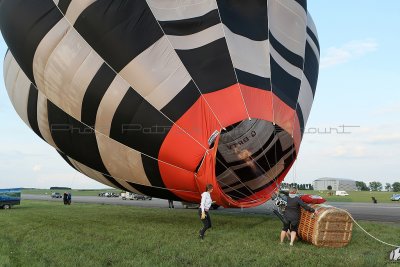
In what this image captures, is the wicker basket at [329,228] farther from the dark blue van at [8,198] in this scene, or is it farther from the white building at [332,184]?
the white building at [332,184]

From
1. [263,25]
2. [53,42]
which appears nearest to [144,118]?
[53,42]

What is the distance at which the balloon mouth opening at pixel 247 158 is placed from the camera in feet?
35.0

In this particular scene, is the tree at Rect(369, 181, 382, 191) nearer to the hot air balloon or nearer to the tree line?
the tree line

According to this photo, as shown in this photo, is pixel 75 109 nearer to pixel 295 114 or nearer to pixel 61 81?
pixel 61 81

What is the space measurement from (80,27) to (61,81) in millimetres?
1229

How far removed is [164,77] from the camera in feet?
→ 27.4

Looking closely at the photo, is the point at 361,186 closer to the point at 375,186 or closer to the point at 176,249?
the point at 375,186

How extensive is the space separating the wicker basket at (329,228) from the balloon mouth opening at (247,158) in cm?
242

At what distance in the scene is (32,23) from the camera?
30.9 ft

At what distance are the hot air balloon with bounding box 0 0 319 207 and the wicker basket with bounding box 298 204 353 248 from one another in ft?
5.24

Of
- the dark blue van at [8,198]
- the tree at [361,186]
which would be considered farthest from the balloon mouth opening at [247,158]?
the tree at [361,186]

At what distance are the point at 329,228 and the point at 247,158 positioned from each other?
11.3ft

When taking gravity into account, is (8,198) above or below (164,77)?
below

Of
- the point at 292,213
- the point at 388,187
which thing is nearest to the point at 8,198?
the point at 292,213
